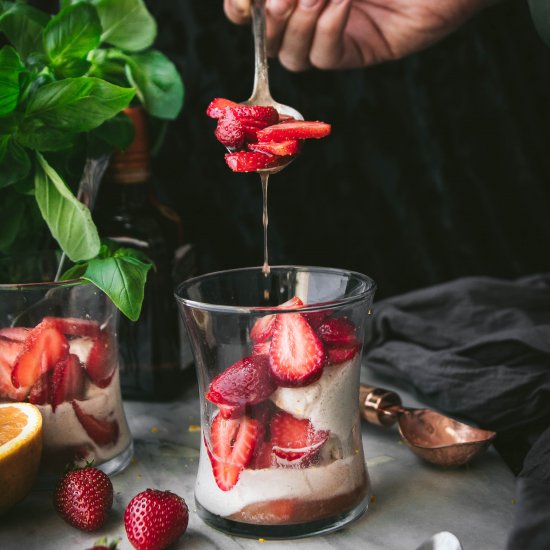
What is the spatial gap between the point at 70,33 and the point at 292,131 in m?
0.27

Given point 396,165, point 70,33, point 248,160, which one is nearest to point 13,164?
point 70,33

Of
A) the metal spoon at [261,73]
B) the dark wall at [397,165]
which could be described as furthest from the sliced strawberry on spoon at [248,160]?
the dark wall at [397,165]

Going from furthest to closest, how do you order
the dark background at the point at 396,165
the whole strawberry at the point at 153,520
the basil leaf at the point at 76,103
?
the dark background at the point at 396,165, the basil leaf at the point at 76,103, the whole strawberry at the point at 153,520

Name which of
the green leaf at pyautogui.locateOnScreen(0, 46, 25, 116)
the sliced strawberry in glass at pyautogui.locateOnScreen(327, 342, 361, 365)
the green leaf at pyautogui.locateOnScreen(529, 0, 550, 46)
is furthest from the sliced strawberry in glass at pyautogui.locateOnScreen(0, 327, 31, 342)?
the green leaf at pyautogui.locateOnScreen(529, 0, 550, 46)

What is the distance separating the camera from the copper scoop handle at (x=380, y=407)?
3.27ft

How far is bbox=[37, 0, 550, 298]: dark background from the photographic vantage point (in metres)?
1.44

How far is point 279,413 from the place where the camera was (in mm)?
765

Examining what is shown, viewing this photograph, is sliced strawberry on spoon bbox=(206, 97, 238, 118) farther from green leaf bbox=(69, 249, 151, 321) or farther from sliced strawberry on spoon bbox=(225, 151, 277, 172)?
green leaf bbox=(69, 249, 151, 321)

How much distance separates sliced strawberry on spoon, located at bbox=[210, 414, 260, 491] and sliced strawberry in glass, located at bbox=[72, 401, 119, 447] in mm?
167

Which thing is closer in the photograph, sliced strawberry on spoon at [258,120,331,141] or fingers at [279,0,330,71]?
sliced strawberry on spoon at [258,120,331,141]

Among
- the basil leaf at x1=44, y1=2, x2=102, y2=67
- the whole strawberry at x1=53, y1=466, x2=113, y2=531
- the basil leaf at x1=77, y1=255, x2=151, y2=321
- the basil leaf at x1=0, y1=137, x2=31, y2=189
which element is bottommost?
the whole strawberry at x1=53, y1=466, x2=113, y2=531

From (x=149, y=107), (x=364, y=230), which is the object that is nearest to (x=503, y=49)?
(x=364, y=230)

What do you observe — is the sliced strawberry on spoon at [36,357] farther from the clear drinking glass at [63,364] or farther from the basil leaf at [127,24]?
the basil leaf at [127,24]

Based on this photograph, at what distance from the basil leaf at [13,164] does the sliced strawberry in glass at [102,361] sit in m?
0.19
